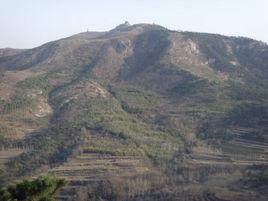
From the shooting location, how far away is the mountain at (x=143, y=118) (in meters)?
73.4

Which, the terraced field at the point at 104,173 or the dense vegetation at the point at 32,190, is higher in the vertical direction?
the dense vegetation at the point at 32,190

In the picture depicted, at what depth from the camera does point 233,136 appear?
314ft

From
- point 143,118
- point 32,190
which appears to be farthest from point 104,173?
point 32,190

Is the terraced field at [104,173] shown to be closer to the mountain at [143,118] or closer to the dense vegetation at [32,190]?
the mountain at [143,118]

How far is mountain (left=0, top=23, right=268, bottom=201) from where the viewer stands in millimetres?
73375

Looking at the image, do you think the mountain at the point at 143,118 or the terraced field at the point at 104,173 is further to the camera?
the mountain at the point at 143,118

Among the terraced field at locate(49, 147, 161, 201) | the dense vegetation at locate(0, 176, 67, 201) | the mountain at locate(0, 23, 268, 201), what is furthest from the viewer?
the mountain at locate(0, 23, 268, 201)

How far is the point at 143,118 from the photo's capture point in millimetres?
111250

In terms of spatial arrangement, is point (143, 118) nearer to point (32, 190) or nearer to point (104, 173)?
point (104, 173)

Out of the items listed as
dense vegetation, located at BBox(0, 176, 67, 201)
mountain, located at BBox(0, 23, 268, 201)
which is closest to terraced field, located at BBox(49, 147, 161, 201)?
mountain, located at BBox(0, 23, 268, 201)

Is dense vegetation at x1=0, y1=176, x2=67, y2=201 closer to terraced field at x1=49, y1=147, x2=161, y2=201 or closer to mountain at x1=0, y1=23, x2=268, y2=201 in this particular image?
mountain at x1=0, y1=23, x2=268, y2=201

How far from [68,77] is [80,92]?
1938cm

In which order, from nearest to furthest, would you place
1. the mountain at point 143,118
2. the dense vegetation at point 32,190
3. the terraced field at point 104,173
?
the dense vegetation at point 32,190
the terraced field at point 104,173
the mountain at point 143,118

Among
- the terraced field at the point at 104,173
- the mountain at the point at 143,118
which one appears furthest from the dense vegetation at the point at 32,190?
the terraced field at the point at 104,173
